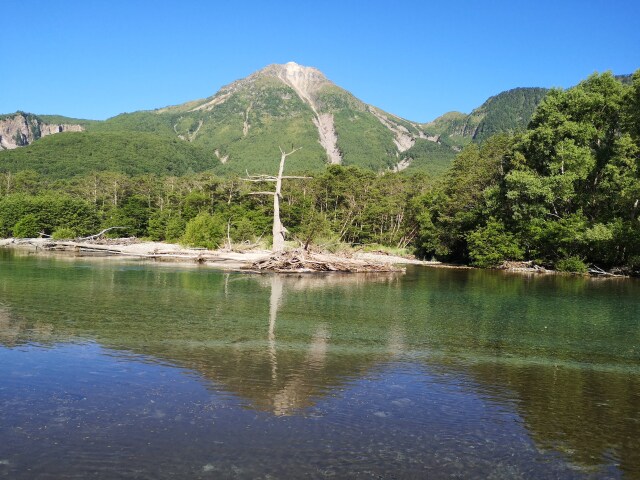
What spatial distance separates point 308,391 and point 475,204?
49.1 m

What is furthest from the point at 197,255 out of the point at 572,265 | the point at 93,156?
the point at 93,156

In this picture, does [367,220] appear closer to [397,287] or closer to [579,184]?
[579,184]

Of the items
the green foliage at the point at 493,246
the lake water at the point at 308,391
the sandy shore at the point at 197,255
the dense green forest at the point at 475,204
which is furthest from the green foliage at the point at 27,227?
the lake water at the point at 308,391

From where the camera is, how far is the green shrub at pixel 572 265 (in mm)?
44812

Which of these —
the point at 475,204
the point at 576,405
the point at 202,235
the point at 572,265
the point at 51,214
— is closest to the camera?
the point at 576,405

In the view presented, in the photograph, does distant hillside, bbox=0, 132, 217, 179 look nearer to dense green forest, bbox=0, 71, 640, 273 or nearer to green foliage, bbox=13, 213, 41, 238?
dense green forest, bbox=0, 71, 640, 273

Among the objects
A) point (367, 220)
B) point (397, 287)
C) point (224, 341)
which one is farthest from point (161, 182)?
point (224, 341)

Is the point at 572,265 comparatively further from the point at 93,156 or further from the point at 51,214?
the point at 93,156

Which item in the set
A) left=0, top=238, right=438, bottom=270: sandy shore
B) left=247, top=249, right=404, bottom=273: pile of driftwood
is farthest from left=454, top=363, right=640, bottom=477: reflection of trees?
left=0, top=238, right=438, bottom=270: sandy shore

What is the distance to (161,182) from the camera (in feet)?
296

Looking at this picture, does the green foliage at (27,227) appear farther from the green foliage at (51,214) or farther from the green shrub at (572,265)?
the green shrub at (572,265)

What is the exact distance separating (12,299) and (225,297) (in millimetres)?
7429

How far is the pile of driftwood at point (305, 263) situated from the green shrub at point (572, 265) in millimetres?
19322

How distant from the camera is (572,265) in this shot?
45125mm
